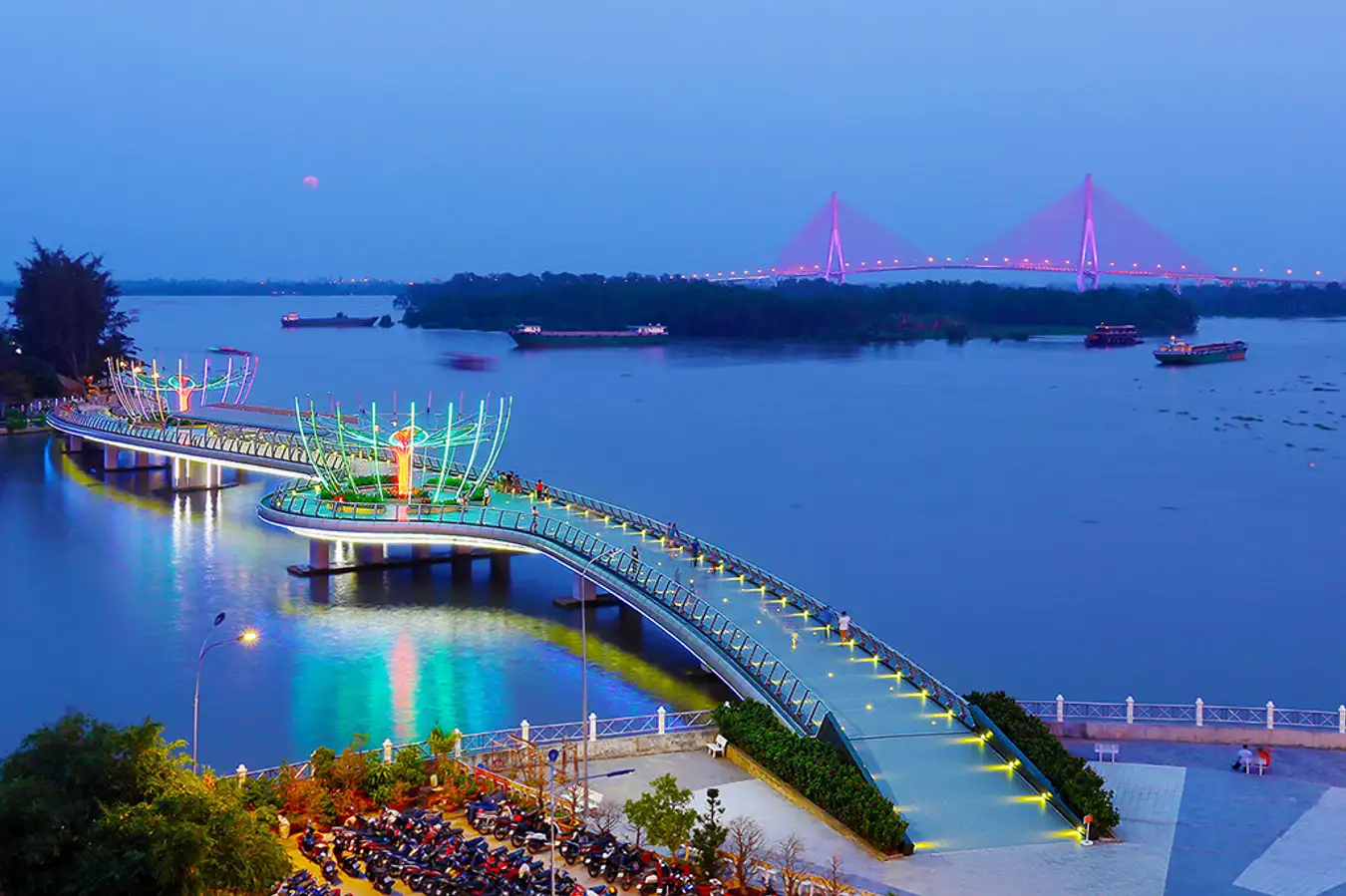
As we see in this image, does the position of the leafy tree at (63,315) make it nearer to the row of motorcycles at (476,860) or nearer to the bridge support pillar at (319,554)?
the bridge support pillar at (319,554)

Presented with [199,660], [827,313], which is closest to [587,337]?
[827,313]

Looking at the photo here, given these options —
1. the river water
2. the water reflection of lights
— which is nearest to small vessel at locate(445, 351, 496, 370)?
the river water

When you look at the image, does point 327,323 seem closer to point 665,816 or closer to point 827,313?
point 827,313

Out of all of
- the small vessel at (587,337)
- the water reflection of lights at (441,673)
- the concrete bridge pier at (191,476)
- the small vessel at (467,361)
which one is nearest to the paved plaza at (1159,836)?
the water reflection of lights at (441,673)

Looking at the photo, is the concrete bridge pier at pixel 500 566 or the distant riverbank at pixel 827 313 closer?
the concrete bridge pier at pixel 500 566

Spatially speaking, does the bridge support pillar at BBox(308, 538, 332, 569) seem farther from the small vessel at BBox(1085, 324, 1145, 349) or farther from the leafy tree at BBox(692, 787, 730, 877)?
the small vessel at BBox(1085, 324, 1145, 349)

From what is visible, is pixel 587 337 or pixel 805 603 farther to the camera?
pixel 587 337

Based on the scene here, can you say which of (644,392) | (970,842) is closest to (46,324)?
(644,392)
